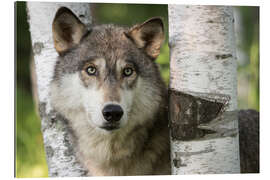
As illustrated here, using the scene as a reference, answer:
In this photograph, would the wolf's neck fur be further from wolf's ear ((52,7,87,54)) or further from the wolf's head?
wolf's ear ((52,7,87,54))

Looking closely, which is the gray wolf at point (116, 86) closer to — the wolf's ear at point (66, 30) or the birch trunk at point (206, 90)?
the wolf's ear at point (66, 30)

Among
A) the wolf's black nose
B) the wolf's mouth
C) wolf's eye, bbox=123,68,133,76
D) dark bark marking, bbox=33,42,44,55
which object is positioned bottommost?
the wolf's mouth

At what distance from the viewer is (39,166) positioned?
3.24 metres

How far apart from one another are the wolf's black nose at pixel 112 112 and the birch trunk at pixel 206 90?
0.43 meters

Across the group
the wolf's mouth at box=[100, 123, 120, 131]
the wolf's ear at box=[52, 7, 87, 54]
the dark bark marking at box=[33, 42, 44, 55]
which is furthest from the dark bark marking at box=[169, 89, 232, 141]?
the dark bark marking at box=[33, 42, 44, 55]

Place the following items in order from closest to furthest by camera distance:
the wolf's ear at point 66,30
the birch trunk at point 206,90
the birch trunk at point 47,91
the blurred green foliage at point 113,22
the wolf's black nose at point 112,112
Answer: the wolf's black nose at point 112,112
the birch trunk at point 206,90
the wolf's ear at point 66,30
the birch trunk at point 47,91
the blurred green foliage at point 113,22

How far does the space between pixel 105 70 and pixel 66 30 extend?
434 millimetres

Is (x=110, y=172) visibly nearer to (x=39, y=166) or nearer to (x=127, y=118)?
(x=127, y=118)

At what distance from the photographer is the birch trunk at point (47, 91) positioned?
8.62ft

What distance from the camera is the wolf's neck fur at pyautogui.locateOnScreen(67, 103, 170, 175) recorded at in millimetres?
2322

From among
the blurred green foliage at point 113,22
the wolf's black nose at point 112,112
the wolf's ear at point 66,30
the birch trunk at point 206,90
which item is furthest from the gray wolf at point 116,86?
the blurred green foliage at point 113,22

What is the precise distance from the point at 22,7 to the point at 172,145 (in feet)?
5.16

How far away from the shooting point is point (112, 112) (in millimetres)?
1982
